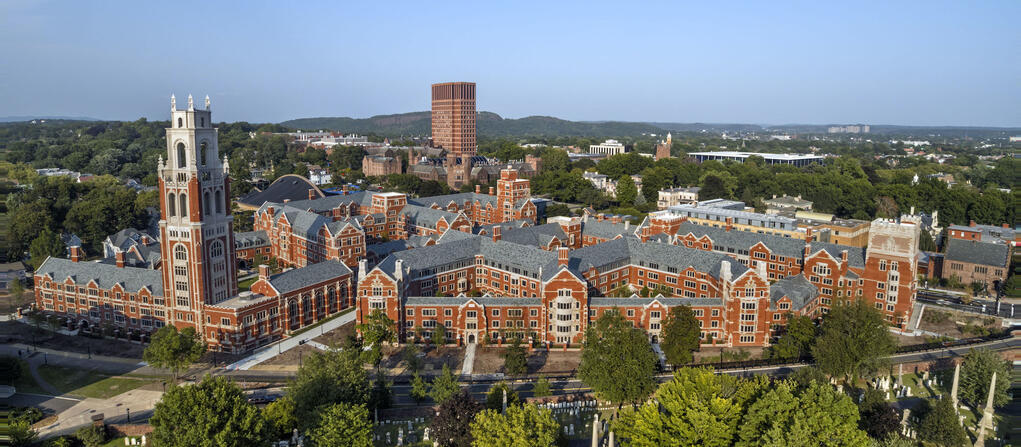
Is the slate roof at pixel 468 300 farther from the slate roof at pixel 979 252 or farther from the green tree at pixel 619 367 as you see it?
the slate roof at pixel 979 252

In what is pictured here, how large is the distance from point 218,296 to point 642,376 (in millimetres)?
52329

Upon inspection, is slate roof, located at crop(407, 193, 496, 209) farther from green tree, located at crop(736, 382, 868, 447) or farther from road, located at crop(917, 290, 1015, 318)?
green tree, located at crop(736, 382, 868, 447)

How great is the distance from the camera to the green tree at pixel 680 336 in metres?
71.3

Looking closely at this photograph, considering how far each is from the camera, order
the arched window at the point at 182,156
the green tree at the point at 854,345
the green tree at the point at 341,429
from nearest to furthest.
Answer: the green tree at the point at 341,429, the green tree at the point at 854,345, the arched window at the point at 182,156

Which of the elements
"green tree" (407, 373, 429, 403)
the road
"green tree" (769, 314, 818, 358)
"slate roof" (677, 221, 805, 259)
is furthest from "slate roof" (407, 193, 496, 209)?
the road

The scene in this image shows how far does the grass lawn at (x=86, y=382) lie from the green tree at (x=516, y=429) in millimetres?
42109

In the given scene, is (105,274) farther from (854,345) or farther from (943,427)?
(943,427)

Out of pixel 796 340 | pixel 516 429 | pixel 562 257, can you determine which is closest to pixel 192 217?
pixel 562 257

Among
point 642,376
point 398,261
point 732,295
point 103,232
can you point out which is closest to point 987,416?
point 732,295

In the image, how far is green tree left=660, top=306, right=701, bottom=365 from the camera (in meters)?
71.3

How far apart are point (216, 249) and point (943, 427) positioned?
78.5 metres

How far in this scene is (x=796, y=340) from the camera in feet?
245

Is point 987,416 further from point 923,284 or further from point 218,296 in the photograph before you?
point 218,296

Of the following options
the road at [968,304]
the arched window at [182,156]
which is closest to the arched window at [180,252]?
the arched window at [182,156]
